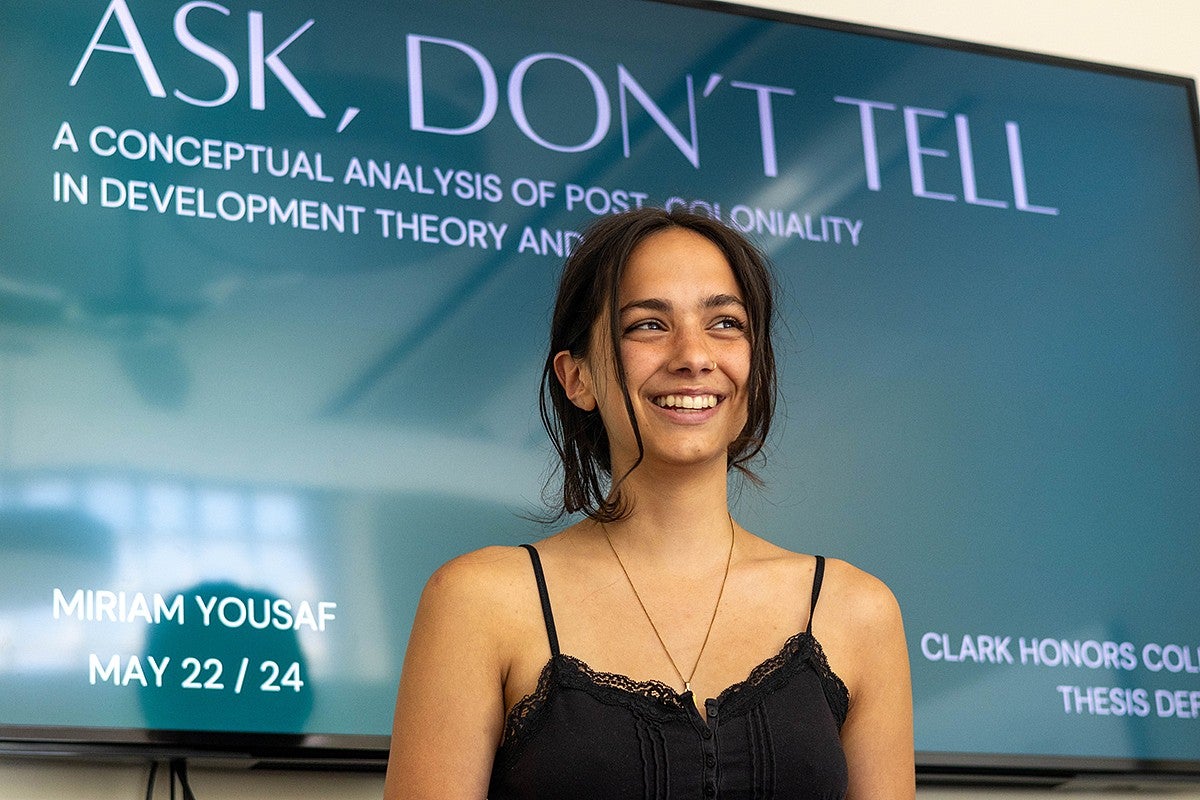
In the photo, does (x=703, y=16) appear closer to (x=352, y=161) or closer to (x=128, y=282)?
(x=352, y=161)

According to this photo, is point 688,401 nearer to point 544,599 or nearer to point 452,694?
point 544,599

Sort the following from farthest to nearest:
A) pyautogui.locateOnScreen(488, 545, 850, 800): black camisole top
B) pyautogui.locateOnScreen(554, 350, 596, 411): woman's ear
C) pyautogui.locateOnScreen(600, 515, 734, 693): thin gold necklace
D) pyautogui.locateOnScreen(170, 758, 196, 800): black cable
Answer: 1. pyautogui.locateOnScreen(170, 758, 196, 800): black cable
2. pyautogui.locateOnScreen(554, 350, 596, 411): woman's ear
3. pyautogui.locateOnScreen(600, 515, 734, 693): thin gold necklace
4. pyautogui.locateOnScreen(488, 545, 850, 800): black camisole top

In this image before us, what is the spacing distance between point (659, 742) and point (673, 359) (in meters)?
0.37

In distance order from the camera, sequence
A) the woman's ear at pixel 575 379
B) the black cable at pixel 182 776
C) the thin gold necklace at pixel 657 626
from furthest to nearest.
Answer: the black cable at pixel 182 776
the woman's ear at pixel 575 379
the thin gold necklace at pixel 657 626

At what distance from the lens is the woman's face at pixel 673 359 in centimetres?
172

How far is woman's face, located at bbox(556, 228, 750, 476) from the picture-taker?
67.7 inches

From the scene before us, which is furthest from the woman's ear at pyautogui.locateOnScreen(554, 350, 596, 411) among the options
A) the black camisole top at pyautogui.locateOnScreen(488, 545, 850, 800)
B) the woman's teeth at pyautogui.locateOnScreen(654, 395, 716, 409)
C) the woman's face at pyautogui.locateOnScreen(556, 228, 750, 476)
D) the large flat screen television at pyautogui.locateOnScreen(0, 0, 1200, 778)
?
the large flat screen television at pyautogui.locateOnScreen(0, 0, 1200, 778)

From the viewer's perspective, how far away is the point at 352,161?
8.80 feet

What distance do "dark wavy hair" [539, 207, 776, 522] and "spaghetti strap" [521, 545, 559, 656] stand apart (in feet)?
0.23

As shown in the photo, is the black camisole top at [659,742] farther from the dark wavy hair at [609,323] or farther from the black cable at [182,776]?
the black cable at [182,776]

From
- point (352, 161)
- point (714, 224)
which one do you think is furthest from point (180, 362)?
point (714, 224)

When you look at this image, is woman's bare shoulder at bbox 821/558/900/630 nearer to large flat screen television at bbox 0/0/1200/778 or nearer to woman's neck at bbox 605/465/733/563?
woman's neck at bbox 605/465/733/563

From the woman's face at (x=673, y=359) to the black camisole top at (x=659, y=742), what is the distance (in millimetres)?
224

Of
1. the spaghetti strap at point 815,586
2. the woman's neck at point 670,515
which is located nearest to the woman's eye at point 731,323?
the woman's neck at point 670,515
